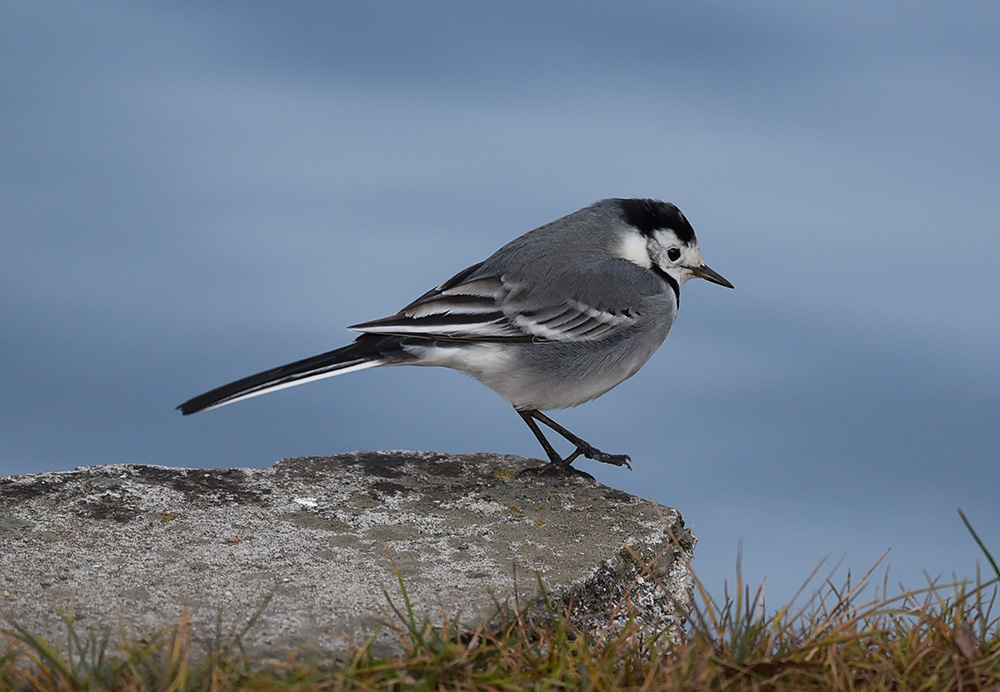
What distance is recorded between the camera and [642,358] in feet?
19.6

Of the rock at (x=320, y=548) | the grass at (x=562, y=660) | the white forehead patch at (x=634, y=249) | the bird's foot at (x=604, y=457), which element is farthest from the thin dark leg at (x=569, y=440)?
the grass at (x=562, y=660)

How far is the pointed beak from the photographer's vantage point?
6480mm

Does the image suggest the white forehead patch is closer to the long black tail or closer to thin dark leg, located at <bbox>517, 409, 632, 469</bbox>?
thin dark leg, located at <bbox>517, 409, 632, 469</bbox>

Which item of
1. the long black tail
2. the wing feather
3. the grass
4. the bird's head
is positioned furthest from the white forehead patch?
the grass

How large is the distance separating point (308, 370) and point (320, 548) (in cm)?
103

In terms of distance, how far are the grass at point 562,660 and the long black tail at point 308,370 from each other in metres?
1.61

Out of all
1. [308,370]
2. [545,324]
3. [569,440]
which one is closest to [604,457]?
[569,440]

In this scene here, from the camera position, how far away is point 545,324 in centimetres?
566

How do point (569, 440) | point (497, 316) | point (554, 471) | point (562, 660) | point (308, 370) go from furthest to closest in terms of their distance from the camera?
point (569, 440)
point (554, 471)
point (497, 316)
point (308, 370)
point (562, 660)

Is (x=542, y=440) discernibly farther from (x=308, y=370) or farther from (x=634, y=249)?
(x=308, y=370)

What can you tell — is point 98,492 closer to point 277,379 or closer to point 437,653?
point 277,379

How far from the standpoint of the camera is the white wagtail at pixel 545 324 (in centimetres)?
545

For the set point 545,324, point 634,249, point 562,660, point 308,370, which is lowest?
point 562,660

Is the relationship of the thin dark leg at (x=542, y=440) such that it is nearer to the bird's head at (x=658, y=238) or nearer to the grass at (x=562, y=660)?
the bird's head at (x=658, y=238)
